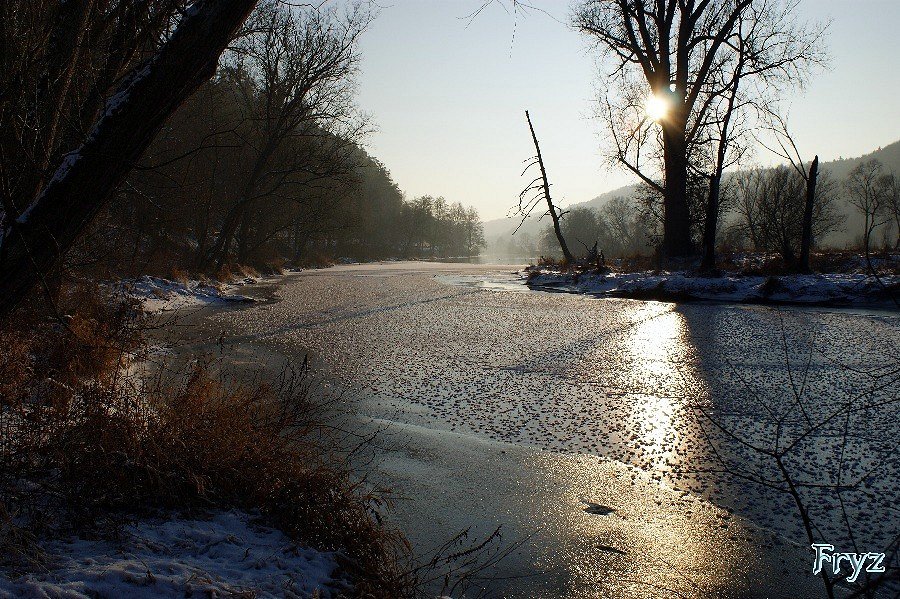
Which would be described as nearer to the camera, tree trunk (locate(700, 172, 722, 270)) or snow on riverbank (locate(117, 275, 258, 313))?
snow on riverbank (locate(117, 275, 258, 313))

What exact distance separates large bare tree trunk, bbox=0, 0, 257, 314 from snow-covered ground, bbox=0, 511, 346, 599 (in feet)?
5.34

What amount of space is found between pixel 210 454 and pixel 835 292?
1322 centimetres

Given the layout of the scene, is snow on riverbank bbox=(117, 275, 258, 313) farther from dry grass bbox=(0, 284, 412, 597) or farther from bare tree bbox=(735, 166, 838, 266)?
bare tree bbox=(735, 166, 838, 266)

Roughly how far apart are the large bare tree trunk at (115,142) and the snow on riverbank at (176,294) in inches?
322

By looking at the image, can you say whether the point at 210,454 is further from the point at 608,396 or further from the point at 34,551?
the point at 608,396

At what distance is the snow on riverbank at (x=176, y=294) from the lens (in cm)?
1169

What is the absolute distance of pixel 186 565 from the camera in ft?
6.97

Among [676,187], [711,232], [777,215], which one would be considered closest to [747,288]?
[711,232]

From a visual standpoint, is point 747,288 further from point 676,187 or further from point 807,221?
point 676,187

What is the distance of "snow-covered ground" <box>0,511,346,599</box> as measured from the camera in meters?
1.90

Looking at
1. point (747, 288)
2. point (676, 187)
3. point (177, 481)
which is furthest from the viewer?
point (676, 187)

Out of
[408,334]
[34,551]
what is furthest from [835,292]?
[34,551]

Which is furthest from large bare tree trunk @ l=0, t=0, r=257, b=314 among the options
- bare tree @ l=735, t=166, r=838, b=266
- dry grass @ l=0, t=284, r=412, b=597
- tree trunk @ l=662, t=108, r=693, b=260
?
tree trunk @ l=662, t=108, r=693, b=260

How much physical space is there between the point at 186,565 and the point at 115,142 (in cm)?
216
